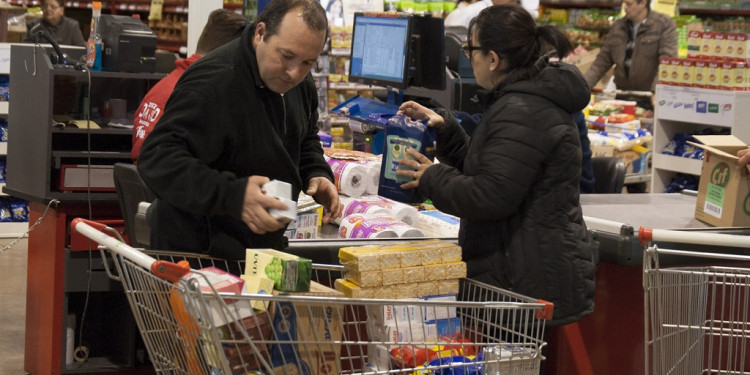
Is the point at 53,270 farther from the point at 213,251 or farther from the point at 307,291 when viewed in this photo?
the point at 307,291

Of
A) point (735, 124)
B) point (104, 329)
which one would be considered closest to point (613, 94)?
point (735, 124)

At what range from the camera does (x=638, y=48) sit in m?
9.47

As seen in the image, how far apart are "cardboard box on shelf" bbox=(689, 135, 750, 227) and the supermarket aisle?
3202 mm

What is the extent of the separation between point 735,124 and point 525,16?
478 centimetres

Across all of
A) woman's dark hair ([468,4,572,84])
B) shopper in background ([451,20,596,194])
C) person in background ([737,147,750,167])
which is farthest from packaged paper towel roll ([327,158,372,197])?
person in background ([737,147,750,167])

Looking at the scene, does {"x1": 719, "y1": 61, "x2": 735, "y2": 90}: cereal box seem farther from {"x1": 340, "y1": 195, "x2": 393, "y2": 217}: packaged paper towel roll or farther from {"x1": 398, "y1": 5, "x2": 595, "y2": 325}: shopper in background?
{"x1": 398, "y1": 5, "x2": 595, "y2": 325}: shopper in background

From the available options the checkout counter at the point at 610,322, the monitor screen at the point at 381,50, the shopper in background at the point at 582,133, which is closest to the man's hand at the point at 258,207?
the checkout counter at the point at 610,322

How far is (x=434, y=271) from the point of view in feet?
7.99

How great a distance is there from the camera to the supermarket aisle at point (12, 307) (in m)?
5.01

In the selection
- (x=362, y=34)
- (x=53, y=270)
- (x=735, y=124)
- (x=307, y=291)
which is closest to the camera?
(x=307, y=291)

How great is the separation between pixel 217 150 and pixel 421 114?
36.0 inches

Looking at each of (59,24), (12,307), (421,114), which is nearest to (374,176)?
(421,114)

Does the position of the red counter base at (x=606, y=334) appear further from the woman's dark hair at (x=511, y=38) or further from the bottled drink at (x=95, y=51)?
the bottled drink at (x=95, y=51)

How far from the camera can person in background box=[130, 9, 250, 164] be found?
158 inches
